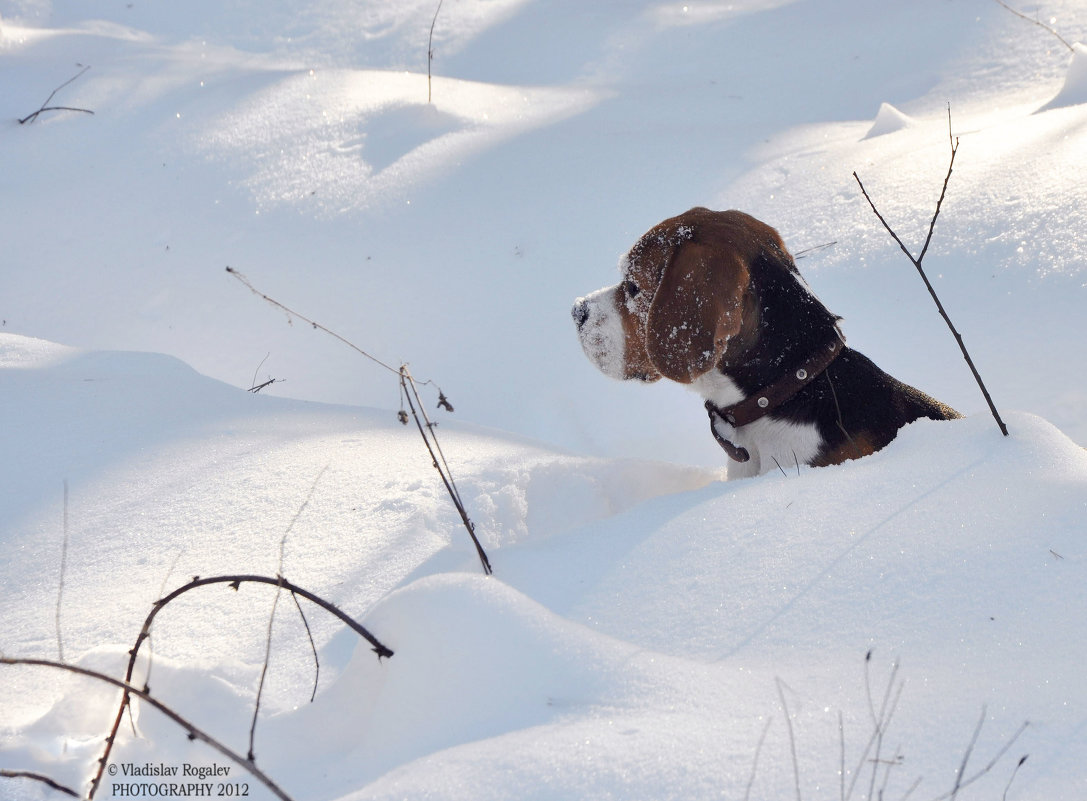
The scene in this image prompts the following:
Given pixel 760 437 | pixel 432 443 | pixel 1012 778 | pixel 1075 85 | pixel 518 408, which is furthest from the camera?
pixel 1075 85

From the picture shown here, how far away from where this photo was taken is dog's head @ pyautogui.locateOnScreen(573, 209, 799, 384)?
2854mm

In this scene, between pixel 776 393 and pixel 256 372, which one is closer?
pixel 776 393

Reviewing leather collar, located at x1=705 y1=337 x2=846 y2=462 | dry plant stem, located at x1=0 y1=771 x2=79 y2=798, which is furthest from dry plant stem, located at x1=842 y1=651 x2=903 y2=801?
leather collar, located at x1=705 y1=337 x2=846 y2=462

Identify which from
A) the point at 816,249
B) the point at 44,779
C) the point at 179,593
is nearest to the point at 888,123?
the point at 816,249

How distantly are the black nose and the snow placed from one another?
0.51m

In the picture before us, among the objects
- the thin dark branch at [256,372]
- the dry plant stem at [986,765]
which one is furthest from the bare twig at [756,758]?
the thin dark branch at [256,372]

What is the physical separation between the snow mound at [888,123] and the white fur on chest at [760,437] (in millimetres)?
3169

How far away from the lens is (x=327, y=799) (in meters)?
1.43

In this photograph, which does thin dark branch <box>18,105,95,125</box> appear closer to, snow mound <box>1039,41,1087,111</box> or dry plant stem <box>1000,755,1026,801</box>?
snow mound <box>1039,41,1087,111</box>

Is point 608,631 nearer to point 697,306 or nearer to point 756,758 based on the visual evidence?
point 756,758

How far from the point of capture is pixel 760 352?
291cm

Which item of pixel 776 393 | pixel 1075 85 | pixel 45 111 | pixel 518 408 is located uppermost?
pixel 1075 85

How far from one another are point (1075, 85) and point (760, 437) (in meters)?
3.67

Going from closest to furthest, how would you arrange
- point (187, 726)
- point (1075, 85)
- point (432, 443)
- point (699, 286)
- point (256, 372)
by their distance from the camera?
1. point (187, 726)
2. point (699, 286)
3. point (432, 443)
4. point (256, 372)
5. point (1075, 85)
